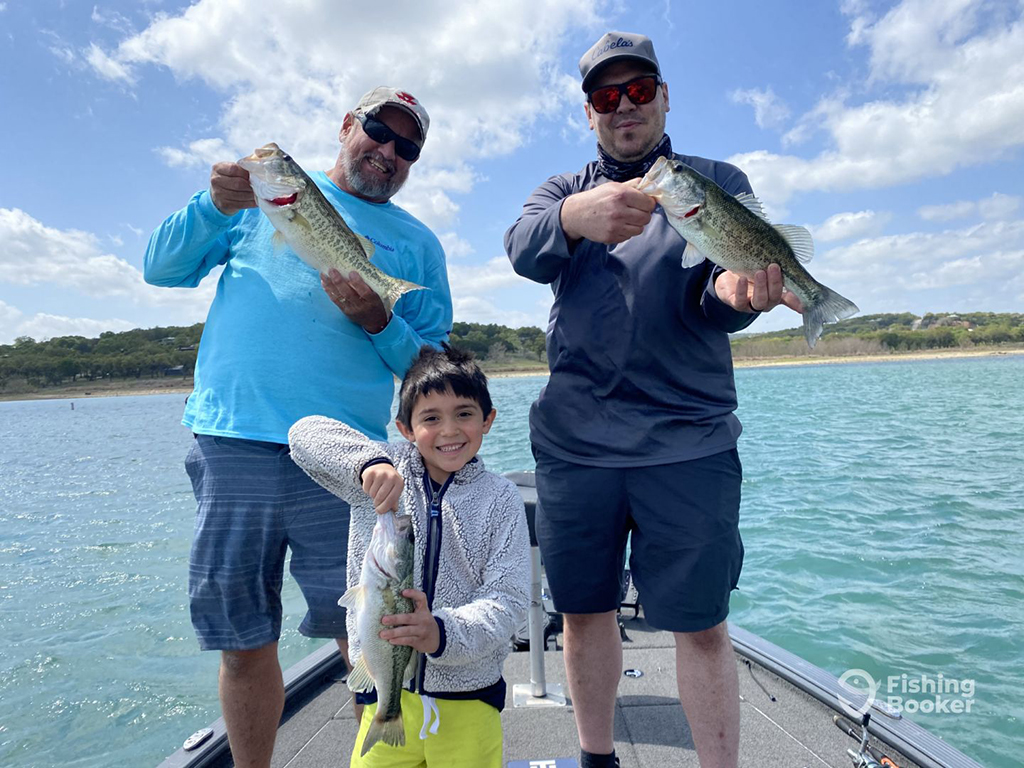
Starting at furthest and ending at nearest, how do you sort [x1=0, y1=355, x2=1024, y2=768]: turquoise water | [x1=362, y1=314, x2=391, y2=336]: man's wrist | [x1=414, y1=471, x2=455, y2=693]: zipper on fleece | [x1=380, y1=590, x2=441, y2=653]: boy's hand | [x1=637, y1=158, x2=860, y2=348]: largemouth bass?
[x1=0, y1=355, x2=1024, y2=768]: turquoise water
[x1=362, y1=314, x2=391, y2=336]: man's wrist
[x1=637, y1=158, x2=860, y2=348]: largemouth bass
[x1=414, y1=471, x2=455, y2=693]: zipper on fleece
[x1=380, y1=590, x2=441, y2=653]: boy's hand

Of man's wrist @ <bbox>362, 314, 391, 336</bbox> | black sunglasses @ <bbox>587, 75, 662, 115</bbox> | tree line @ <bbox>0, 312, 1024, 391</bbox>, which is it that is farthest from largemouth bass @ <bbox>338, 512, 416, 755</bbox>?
tree line @ <bbox>0, 312, 1024, 391</bbox>

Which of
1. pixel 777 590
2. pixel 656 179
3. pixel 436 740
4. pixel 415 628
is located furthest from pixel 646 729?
pixel 777 590

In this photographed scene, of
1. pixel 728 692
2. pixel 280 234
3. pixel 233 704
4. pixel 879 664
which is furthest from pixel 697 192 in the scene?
pixel 879 664

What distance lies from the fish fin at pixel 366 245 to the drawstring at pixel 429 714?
1820 millimetres

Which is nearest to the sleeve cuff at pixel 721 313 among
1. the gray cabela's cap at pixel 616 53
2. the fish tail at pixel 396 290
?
the gray cabela's cap at pixel 616 53

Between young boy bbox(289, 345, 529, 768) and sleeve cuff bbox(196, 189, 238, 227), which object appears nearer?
young boy bbox(289, 345, 529, 768)

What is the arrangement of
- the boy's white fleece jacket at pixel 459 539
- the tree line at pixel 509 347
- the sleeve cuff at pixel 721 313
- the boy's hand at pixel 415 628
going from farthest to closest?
the tree line at pixel 509 347 < the sleeve cuff at pixel 721 313 < the boy's white fleece jacket at pixel 459 539 < the boy's hand at pixel 415 628

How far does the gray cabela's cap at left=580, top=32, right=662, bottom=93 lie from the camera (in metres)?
2.58

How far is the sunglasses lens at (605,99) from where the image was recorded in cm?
263

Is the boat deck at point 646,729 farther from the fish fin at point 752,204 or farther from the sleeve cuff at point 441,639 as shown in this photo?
the fish fin at point 752,204

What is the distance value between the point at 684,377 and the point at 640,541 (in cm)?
70

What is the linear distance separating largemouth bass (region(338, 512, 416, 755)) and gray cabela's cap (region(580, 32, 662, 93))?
78.8 inches

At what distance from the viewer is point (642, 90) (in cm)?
262

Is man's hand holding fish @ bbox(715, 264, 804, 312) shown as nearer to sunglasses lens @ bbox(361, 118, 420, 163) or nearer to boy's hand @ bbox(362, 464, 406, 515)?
boy's hand @ bbox(362, 464, 406, 515)
